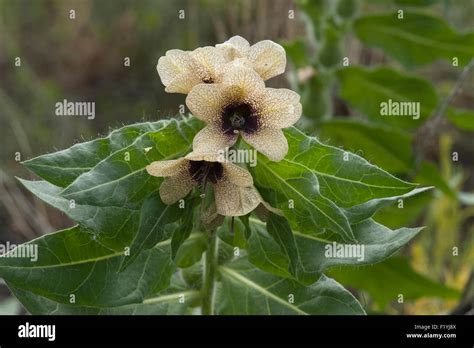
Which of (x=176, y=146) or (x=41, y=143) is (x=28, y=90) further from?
(x=176, y=146)

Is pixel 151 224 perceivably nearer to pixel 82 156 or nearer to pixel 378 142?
pixel 82 156

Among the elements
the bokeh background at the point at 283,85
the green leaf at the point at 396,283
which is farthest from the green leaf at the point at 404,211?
the green leaf at the point at 396,283

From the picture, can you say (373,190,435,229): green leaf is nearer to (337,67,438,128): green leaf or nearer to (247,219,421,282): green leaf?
(337,67,438,128): green leaf

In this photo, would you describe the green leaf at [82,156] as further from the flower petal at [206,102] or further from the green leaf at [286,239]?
the green leaf at [286,239]

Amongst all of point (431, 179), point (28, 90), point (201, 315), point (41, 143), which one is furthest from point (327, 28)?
point (28, 90)

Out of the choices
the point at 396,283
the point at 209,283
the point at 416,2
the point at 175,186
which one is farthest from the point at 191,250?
the point at 416,2

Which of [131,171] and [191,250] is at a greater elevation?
[131,171]
